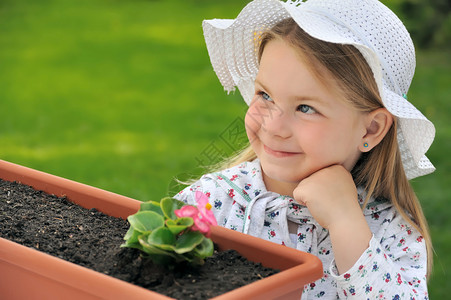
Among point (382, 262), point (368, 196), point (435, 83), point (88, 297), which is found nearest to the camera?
point (88, 297)

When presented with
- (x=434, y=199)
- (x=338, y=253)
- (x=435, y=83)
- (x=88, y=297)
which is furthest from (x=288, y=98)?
(x=435, y=83)

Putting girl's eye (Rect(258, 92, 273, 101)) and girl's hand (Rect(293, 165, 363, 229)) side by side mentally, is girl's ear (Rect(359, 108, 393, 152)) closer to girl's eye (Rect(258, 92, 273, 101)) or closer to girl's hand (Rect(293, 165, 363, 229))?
girl's hand (Rect(293, 165, 363, 229))

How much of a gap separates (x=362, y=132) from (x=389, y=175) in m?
0.18

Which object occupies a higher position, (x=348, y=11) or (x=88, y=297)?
(x=348, y=11)

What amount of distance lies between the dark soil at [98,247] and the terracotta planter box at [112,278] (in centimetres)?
3

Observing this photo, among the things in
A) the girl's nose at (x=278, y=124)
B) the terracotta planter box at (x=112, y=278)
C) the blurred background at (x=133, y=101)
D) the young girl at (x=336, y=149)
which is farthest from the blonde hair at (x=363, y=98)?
the blurred background at (x=133, y=101)

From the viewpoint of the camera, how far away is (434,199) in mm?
4316

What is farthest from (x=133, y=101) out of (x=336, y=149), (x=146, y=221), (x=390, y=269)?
(x=146, y=221)

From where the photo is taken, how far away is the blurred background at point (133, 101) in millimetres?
4625

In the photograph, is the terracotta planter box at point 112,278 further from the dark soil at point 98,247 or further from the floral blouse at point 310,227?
the floral blouse at point 310,227

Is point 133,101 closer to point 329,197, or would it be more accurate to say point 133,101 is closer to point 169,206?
point 329,197

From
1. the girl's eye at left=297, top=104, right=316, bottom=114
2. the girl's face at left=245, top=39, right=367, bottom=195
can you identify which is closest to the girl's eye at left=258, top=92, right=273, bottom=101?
the girl's face at left=245, top=39, right=367, bottom=195

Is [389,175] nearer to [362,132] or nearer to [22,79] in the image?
[362,132]

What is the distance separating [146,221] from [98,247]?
17 cm
